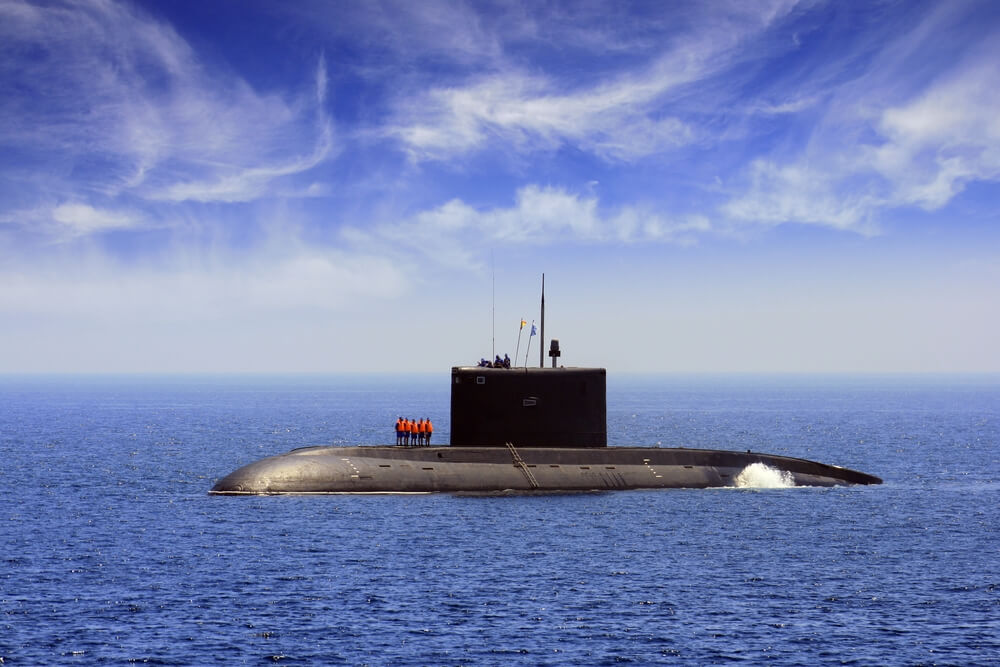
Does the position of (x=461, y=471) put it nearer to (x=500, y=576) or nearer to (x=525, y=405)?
(x=525, y=405)

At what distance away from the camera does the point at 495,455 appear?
43.4 metres

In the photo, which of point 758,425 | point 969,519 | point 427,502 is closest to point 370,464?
point 427,502

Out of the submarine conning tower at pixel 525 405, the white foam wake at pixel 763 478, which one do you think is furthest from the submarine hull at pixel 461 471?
the white foam wake at pixel 763 478

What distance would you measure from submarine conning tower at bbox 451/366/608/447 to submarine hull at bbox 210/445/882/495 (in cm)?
64

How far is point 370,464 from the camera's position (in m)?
42.6

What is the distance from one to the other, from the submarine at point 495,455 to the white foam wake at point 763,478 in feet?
17.4

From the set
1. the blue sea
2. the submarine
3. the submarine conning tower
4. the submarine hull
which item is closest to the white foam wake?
the blue sea

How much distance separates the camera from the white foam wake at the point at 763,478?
1905 inches

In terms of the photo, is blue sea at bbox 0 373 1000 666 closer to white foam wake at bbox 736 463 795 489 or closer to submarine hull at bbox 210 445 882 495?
submarine hull at bbox 210 445 882 495

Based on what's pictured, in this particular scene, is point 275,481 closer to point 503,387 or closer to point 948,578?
point 503,387

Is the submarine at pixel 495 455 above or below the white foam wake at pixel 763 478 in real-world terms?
above

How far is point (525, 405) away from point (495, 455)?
2648mm

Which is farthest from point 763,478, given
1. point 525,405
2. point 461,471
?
point 461,471

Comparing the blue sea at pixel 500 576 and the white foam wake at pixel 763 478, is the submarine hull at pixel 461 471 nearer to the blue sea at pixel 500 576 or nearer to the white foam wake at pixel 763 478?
the blue sea at pixel 500 576
